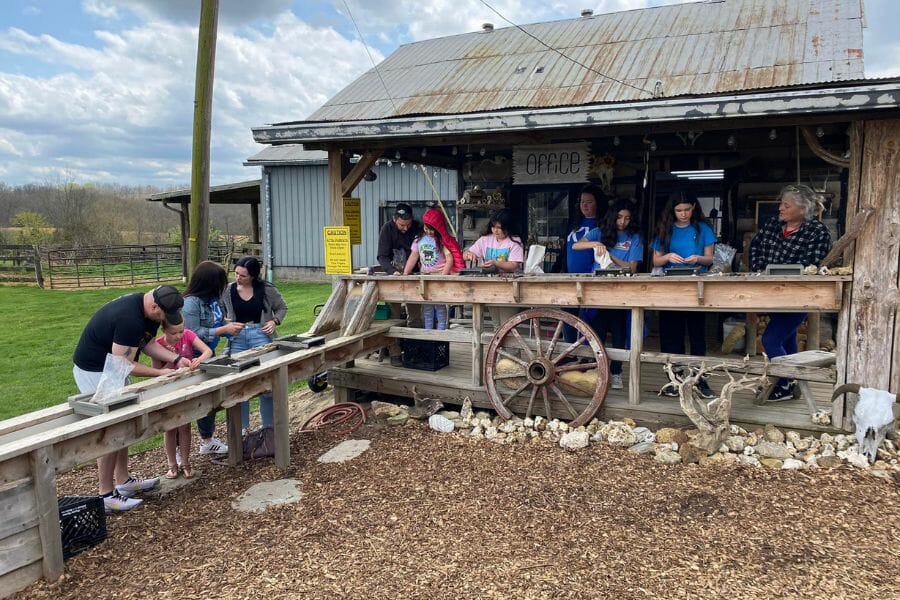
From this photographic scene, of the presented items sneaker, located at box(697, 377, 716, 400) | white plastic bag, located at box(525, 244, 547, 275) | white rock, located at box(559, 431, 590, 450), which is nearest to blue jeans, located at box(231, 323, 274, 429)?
white rock, located at box(559, 431, 590, 450)

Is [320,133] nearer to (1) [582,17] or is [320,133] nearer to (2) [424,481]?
(2) [424,481]

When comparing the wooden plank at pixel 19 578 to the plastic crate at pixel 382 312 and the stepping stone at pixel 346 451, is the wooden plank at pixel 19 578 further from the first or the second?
the plastic crate at pixel 382 312

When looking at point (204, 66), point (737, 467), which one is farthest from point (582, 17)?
point (737, 467)

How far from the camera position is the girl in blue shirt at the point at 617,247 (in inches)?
230

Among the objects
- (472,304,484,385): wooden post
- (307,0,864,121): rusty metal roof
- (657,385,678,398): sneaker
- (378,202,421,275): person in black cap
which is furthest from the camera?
(307,0,864,121): rusty metal roof

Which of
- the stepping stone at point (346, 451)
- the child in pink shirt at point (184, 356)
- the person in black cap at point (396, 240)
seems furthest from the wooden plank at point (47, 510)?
the person in black cap at point (396, 240)

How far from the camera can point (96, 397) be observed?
3.79m

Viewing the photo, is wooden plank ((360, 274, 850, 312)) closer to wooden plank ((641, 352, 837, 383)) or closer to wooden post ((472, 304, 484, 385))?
wooden post ((472, 304, 484, 385))

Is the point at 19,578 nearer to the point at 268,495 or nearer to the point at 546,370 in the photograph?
the point at 268,495

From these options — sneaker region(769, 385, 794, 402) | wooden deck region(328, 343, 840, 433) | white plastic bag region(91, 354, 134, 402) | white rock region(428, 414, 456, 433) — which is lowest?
white rock region(428, 414, 456, 433)

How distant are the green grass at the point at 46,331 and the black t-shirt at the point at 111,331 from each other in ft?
12.5

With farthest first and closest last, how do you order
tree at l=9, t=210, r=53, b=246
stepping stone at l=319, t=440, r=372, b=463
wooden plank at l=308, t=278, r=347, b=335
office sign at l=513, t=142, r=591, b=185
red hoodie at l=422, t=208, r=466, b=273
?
tree at l=9, t=210, r=53, b=246
office sign at l=513, t=142, r=591, b=185
red hoodie at l=422, t=208, r=466, b=273
wooden plank at l=308, t=278, r=347, b=335
stepping stone at l=319, t=440, r=372, b=463

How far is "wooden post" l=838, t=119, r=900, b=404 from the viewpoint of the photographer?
447cm

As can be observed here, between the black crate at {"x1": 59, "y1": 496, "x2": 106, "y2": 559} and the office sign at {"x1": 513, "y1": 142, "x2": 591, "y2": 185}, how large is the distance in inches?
250
